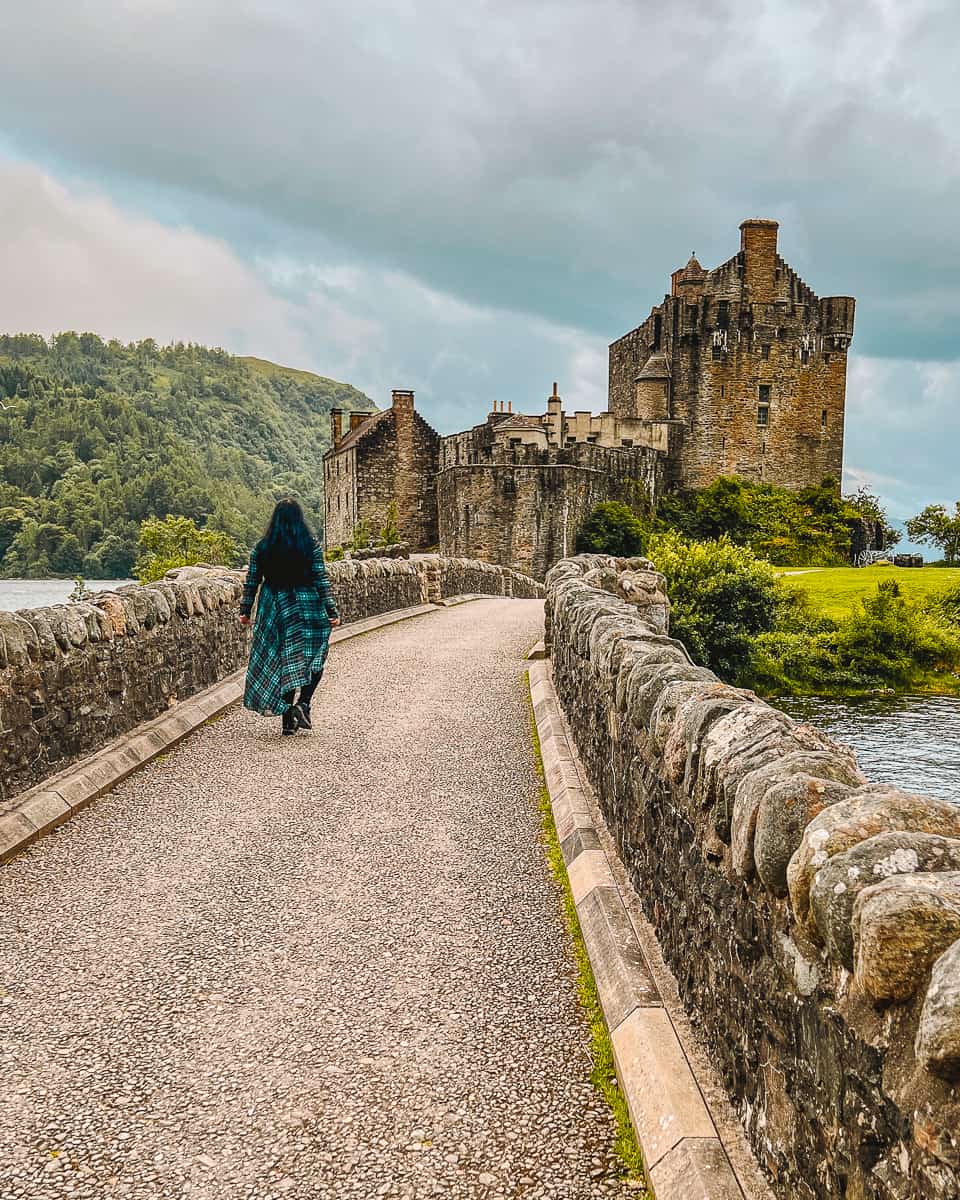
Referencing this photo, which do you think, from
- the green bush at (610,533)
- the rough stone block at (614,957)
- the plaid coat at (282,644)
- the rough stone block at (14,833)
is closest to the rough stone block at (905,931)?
the rough stone block at (614,957)

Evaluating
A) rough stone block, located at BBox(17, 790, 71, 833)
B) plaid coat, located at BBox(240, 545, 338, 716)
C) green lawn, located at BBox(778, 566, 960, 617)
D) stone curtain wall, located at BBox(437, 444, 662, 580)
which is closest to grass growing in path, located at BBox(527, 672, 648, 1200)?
rough stone block, located at BBox(17, 790, 71, 833)

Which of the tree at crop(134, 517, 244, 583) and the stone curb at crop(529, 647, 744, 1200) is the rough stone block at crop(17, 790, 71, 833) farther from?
the tree at crop(134, 517, 244, 583)

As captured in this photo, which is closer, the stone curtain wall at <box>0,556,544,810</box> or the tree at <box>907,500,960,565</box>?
the stone curtain wall at <box>0,556,544,810</box>

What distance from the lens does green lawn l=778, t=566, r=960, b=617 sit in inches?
1168

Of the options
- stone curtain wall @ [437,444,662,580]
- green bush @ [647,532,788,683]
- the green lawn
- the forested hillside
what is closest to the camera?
green bush @ [647,532,788,683]

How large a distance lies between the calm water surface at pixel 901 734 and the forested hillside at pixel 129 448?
4839 centimetres

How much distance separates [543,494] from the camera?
4559 cm

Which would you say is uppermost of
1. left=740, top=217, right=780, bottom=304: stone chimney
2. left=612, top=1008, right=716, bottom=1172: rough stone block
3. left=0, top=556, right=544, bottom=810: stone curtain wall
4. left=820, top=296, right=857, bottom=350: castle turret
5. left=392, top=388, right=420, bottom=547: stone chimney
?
left=740, top=217, right=780, bottom=304: stone chimney

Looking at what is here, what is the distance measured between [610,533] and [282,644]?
39825 mm

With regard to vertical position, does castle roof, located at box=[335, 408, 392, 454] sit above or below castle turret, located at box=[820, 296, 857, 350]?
below

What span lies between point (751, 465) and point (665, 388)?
659cm

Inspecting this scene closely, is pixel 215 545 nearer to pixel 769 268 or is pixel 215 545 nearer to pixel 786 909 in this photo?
pixel 769 268

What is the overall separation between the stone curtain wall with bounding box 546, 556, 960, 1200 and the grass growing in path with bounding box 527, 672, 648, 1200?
32cm

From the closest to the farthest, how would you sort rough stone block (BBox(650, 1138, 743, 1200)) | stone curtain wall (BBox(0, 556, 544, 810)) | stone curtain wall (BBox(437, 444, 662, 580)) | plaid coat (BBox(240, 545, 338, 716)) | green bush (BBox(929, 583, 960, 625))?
rough stone block (BBox(650, 1138, 743, 1200)) < stone curtain wall (BBox(0, 556, 544, 810)) < plaid coat (BBox(240, 545, 338, 716)) < green bush (BBox(929, 583, 960, 625)) < stone curtain wall (BBox(437, 444, 662, 580))
